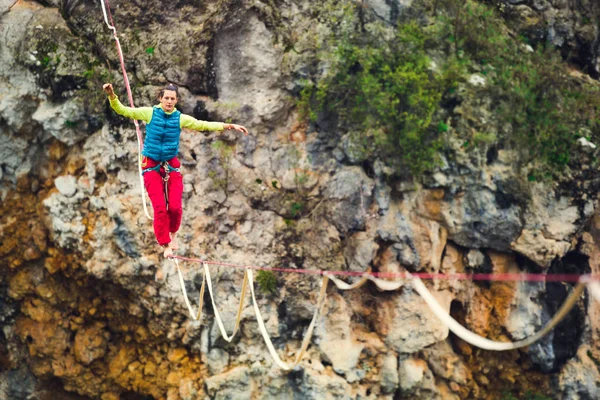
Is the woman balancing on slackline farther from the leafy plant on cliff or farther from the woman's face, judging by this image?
the leafy plant on cliff

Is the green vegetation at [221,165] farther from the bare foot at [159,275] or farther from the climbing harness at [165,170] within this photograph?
the climbing harness at [165,170]

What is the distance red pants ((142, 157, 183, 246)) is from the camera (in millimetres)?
7297

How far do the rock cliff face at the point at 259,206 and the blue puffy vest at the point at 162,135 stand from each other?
3.34 meters

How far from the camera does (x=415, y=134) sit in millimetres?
10594

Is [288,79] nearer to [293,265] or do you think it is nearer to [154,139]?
[293,265]

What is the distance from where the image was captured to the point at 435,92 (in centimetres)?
1063

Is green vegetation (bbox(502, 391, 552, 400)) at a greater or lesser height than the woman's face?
lesser

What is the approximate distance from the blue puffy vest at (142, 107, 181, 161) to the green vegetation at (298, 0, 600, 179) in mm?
3990

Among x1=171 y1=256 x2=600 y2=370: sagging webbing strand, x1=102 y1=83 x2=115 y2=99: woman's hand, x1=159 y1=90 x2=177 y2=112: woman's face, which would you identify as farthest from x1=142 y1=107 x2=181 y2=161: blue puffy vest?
x1=171 y1=256 x2=600 y2=370: sagging webbing strand

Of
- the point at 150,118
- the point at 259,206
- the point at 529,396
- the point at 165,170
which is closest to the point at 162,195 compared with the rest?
the point at 165,170

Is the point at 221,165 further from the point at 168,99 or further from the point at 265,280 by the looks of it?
the point at 168,99

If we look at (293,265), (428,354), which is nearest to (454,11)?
(293,265)

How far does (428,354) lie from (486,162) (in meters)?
3.40

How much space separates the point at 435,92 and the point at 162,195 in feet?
17.2
